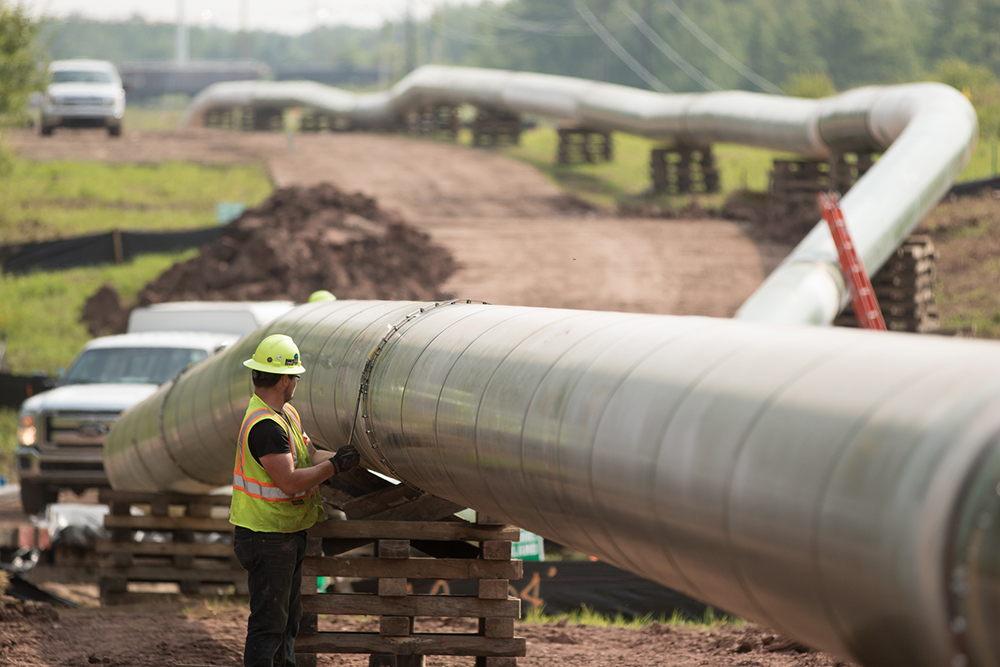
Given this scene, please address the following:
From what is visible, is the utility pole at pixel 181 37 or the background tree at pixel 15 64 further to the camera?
the utility pole at pixel 181 37

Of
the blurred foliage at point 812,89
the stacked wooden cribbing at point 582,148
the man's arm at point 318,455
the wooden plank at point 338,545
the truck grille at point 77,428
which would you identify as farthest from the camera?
the blurred foliage at point 812,89

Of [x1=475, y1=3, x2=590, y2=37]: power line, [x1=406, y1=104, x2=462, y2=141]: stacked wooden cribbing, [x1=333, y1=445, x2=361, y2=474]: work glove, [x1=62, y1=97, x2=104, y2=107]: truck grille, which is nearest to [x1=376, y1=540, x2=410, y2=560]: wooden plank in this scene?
[x1=333, y1=445, x2=361, y2=474]: work glove

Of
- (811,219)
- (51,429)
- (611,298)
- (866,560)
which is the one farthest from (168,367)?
(811,219)

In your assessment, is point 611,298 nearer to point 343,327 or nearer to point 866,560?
point 343,327

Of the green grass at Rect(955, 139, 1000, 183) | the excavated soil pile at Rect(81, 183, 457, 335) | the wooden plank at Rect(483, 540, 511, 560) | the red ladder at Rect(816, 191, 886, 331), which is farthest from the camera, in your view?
the green grass at Rect(955, 139, 1000, 183)

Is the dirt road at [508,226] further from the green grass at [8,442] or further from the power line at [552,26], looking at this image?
the power line at [552,26]

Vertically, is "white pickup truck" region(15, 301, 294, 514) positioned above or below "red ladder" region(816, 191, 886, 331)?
below

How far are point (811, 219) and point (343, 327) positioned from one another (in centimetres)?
1825

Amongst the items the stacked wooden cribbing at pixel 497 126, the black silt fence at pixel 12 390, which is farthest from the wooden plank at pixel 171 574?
the stacked wooden cribbing at pixel 497 126

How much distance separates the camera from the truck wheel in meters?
12.0

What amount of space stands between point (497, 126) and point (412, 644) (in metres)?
33.4

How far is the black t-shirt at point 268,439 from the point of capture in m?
5.31

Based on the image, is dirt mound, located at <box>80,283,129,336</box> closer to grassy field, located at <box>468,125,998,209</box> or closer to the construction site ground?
the construction site ground

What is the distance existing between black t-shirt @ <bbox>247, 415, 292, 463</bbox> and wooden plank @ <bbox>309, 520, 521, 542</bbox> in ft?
2.58
